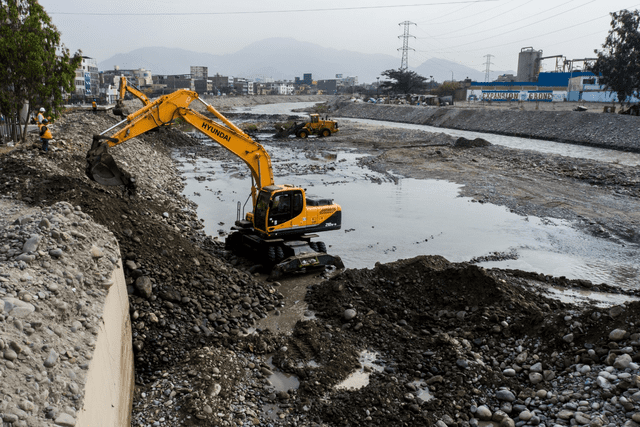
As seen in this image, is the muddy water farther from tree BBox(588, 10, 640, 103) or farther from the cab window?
tree BBox(588, 10, 640, 103)

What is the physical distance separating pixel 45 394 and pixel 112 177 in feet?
27.0

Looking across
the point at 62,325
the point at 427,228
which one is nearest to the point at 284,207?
the point at 62,325

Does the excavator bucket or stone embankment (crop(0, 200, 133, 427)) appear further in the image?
the excavator bucket

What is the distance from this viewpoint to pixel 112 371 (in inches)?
249

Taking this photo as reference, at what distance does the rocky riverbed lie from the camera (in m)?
6.14

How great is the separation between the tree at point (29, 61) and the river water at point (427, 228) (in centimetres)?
771

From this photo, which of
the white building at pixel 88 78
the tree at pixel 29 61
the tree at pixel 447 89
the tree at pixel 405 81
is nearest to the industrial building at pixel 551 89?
the tree at pixel 447 89

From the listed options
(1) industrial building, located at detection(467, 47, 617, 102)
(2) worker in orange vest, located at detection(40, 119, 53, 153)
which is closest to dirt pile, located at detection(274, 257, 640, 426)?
(2) worker in orange vest, located at detection(40, 119, 53, 153)

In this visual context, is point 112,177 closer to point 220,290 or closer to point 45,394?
point 220,290

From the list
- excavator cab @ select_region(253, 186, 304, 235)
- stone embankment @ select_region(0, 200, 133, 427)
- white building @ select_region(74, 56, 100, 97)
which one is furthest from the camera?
white building @ select_region(74, 56, 100, 97)

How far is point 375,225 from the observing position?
19156 millimetres

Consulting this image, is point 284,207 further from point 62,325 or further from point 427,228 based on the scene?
point 427,228

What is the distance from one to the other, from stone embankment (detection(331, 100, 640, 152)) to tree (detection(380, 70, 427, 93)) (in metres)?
31.2

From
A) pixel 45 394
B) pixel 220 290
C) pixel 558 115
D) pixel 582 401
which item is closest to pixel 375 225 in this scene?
pixel 220 290
